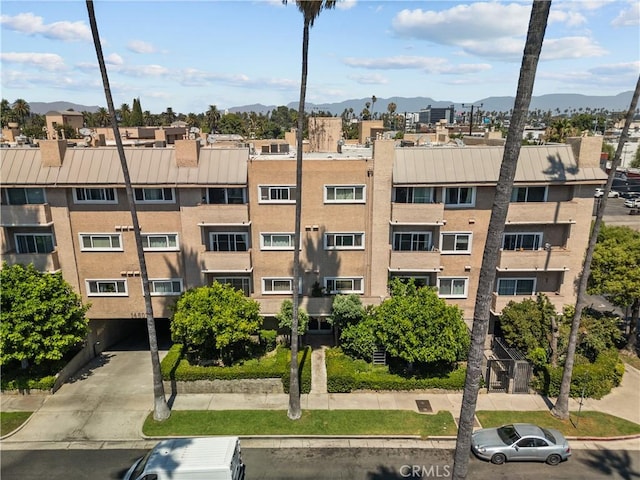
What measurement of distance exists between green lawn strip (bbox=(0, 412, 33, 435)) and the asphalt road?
5.74 feet

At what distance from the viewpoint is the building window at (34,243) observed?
3038cm

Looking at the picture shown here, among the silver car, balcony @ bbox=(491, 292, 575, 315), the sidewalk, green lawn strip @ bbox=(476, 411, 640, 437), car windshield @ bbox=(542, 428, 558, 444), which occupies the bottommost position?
the sidewalk

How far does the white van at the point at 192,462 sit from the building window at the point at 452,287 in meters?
18.0

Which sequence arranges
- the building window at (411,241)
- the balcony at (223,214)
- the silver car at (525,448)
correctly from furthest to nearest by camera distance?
the building window at (411,241) → the balcony at (223,214) → the silver car at (525,448)

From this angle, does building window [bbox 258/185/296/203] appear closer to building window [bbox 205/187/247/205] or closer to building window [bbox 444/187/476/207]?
building window [bbox 205/187/247/205]

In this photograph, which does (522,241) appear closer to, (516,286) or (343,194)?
(516,286)

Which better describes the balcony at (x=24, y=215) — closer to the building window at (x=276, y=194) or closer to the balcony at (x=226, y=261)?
the balcony at (x=226, y=261)

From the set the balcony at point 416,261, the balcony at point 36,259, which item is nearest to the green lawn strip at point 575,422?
the balcony at point 416,261

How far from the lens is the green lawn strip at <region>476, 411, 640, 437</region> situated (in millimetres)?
23594

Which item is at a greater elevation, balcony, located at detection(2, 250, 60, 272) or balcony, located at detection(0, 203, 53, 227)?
balcony, located at detection(0, 203, 53, 227)

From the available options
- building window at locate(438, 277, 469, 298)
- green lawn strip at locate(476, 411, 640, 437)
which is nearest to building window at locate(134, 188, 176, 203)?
building window at locate(438, 277, 469, 298)

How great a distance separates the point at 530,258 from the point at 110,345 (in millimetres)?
31522

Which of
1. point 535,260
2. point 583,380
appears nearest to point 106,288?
point 535,260

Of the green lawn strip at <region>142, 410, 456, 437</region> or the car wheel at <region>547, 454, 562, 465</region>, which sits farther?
the green lawn strip at <region>142, 410, 456, 437</region>
